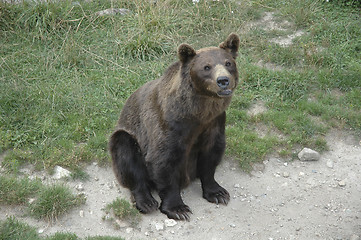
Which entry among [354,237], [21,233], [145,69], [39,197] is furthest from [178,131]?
[145,69]

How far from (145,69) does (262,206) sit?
3525 mm

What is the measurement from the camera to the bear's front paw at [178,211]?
19.0 feet

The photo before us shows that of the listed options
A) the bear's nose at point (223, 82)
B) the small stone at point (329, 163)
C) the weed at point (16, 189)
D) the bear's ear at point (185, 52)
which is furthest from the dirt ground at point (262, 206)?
the bear's ear at point (185, 52)

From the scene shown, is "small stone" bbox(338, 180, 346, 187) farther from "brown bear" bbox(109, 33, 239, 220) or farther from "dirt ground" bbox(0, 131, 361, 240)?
"brown bear" bbox(109, 33, 239, 220)

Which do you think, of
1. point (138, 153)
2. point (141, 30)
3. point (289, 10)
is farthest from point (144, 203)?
point (289, 10)

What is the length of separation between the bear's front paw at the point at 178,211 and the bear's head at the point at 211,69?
1452 millimetres

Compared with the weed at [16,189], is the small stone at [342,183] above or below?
above

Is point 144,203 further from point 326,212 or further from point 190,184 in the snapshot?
point 326,212

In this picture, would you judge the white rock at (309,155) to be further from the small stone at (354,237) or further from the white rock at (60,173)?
the white rock at (60,173)

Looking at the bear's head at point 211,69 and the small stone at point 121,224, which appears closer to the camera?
the bear's head at point 211,69

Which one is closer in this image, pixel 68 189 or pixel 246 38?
pixel 68 189

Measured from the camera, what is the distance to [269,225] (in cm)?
574

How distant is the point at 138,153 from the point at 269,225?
1.81 meters

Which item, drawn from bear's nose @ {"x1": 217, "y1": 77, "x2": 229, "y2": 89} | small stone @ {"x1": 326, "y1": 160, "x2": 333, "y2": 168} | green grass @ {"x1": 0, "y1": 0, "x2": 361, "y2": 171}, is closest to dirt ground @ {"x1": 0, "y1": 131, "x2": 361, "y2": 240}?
small stone @ {"x1": 326, "y1": 160, "x2": 333, "y2": 168}
